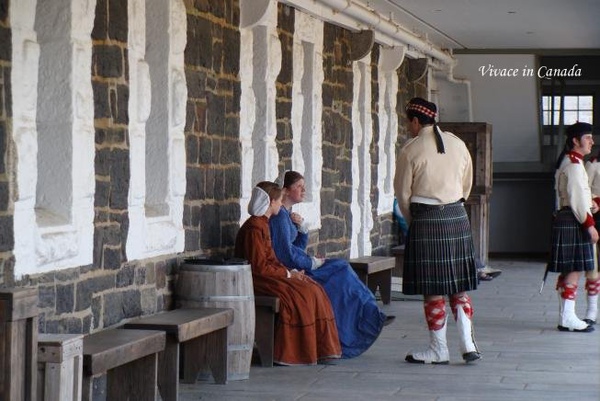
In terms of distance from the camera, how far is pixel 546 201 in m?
16.9

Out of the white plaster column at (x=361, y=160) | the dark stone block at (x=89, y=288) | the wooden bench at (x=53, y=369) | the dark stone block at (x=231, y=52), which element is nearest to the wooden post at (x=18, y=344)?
the wooden bench at (x=53, y=369)

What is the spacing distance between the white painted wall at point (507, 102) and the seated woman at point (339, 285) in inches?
330

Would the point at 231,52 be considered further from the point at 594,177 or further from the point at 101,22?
the point at 594,177

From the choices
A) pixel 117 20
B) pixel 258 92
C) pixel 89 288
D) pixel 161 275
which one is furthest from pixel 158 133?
pixel 258 92

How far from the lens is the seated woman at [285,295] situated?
7227 millimetres

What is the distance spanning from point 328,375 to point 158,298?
1.01m

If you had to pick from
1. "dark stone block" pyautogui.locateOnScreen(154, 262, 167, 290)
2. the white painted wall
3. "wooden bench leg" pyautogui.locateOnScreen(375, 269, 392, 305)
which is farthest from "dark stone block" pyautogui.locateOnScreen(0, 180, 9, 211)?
the white painted wall

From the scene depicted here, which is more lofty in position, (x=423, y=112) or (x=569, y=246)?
(x=423, y=112)

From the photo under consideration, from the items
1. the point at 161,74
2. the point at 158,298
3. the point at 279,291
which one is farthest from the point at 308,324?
the point at 161,74

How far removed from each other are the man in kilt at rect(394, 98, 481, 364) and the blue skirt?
0.48 m

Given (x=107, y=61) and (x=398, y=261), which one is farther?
(x=398, y=261)

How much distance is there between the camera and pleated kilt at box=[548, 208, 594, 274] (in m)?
8.83

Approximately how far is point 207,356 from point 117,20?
1774 millimetres

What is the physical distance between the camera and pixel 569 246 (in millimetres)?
8852
